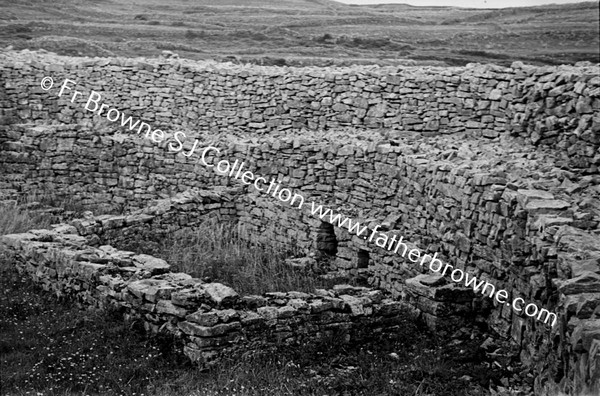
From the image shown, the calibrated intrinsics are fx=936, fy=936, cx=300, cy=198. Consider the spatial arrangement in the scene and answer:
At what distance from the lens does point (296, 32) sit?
43.8 m

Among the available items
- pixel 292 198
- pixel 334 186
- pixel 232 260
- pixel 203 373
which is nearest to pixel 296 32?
pixel 292 198

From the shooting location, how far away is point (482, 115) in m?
18.8

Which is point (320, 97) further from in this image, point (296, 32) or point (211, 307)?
point (296, 32)

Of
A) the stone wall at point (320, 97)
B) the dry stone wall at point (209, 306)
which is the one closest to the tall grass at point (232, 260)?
the dry stone wall at point (209, 306)

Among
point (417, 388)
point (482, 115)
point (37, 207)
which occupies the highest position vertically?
point (482, 115)

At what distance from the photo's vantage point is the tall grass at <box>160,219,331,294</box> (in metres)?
15.8

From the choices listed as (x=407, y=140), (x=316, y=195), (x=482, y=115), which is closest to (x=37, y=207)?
(x=316, y=195)

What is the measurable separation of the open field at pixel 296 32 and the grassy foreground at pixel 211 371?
1999 centimetres

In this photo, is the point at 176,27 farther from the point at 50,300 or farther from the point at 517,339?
the point at 517,339

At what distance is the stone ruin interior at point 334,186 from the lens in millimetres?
11391

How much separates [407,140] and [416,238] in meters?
4.04

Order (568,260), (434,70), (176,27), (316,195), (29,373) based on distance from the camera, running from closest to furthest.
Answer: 1. (568,260)
2. (29,373)
3. (316,195)
4. (434,70)
5. (176,27)

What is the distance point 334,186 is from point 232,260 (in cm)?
268

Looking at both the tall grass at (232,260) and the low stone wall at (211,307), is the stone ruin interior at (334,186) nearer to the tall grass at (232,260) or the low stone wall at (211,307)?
the low stone wall at (211,307)
